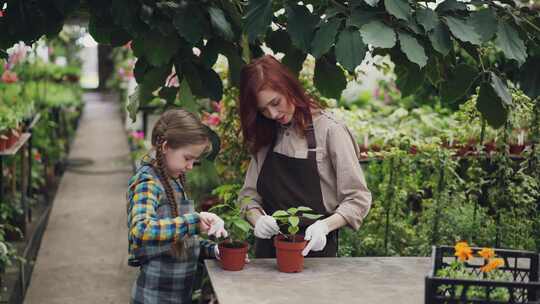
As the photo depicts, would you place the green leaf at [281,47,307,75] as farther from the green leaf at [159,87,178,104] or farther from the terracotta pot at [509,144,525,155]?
the terracotta pot at [509,144,525,155]

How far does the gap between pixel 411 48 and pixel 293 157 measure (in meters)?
0.68

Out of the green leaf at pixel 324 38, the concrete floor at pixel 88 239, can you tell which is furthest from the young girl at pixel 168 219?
the concrete floor at pixel 88 239

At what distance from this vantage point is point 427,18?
253cm

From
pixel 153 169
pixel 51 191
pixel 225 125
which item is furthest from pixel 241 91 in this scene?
pixel 51 191

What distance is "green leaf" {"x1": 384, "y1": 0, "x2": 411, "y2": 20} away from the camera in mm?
2336

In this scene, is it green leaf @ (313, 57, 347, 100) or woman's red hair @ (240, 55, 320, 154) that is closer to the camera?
woman's red hair @ (240, 55, 320, 154)

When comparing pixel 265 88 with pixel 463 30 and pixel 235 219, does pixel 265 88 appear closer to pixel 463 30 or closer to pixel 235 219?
pixel 235 219

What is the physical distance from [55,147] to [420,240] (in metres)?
4.75

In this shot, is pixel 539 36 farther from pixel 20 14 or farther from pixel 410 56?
pixel 20 14

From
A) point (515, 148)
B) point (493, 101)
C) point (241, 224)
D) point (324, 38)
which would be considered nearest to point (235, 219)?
point (241, 224)

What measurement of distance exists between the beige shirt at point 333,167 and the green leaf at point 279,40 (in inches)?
17.2

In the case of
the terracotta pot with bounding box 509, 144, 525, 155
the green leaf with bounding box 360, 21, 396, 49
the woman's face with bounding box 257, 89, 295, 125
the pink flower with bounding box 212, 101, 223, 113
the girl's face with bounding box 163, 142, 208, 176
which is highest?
the green leaf with bounding box 360, 21, 396, 49

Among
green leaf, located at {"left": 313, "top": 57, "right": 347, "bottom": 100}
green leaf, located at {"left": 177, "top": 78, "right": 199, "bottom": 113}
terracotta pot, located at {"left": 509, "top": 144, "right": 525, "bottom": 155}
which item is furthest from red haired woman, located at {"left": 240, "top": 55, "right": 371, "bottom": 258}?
terracotta pot, located at {"left": 509, "top": 144, "right": 525, "bottom": 155}

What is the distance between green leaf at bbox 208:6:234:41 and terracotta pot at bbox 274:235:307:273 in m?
0.76
